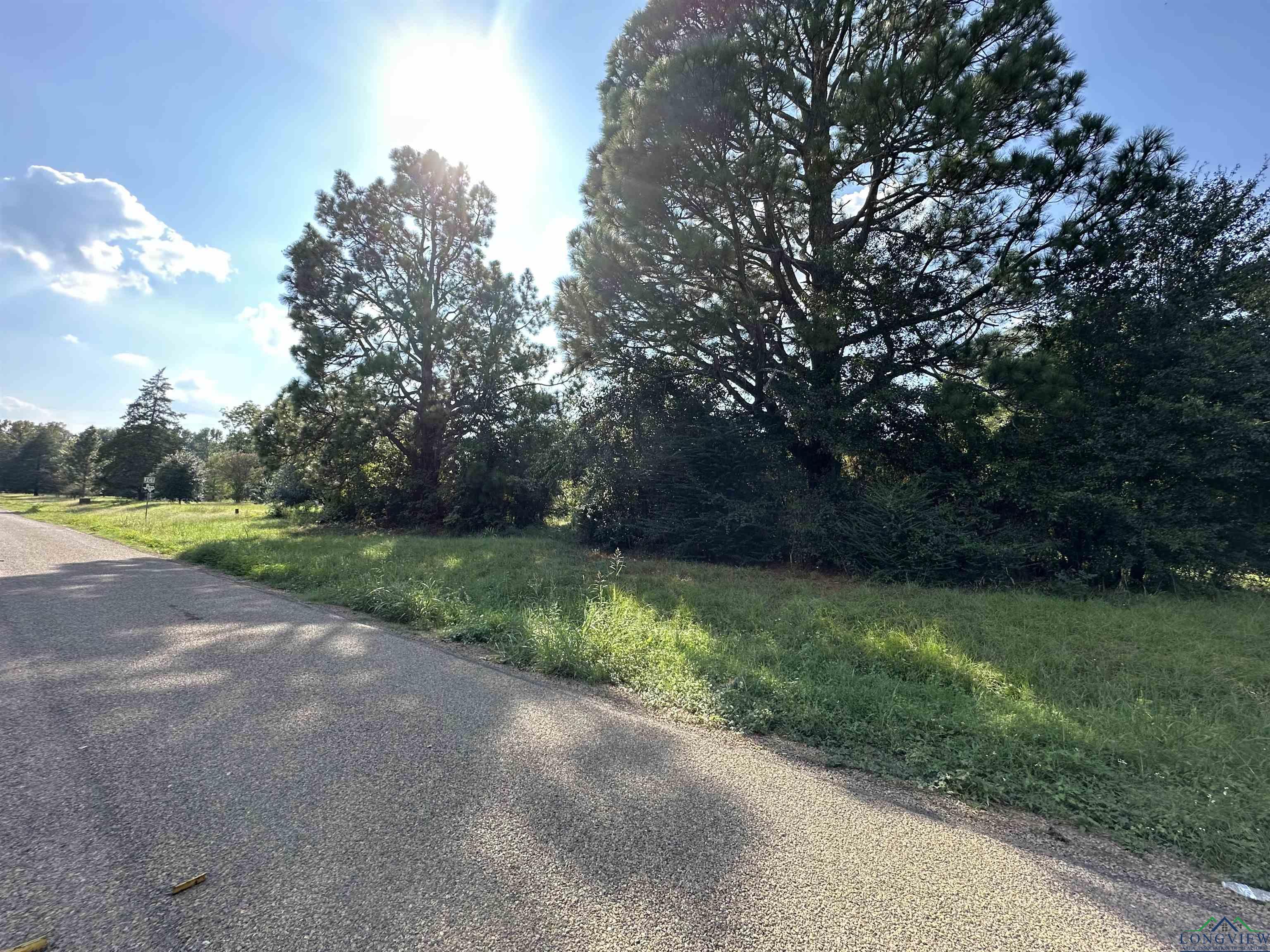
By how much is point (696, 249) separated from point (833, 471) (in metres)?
4.87

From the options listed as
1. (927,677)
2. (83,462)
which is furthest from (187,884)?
(83,462)

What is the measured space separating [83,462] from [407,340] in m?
57.2

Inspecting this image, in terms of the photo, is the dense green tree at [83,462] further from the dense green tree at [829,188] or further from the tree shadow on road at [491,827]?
the tree shadow on road at [491,827]

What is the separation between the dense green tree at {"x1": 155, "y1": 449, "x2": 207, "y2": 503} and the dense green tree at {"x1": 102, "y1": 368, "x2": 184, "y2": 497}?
540 centimetres

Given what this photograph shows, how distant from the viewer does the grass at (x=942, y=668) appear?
2752mm

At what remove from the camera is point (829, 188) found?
30.8ft

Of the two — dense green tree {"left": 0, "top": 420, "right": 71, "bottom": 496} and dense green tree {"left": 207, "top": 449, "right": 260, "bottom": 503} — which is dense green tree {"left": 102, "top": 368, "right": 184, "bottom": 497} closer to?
dense green tree {"left": 207, "top": 449, "right": 260, "bottom": 503}

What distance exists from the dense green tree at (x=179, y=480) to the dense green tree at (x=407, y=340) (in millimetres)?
22035

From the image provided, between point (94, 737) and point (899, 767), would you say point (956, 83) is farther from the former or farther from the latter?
point (94, 737)

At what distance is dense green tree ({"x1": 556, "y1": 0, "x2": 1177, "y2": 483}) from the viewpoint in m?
8.42

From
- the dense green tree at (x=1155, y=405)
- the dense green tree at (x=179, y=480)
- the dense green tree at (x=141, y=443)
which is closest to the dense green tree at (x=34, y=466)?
the dense green tree at (x=141, y=443)

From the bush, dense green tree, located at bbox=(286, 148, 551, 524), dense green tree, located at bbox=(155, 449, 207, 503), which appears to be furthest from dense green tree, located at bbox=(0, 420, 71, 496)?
the bush

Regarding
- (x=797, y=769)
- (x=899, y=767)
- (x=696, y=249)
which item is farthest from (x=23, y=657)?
(x=696, y=249)

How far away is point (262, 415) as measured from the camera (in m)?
18.0
